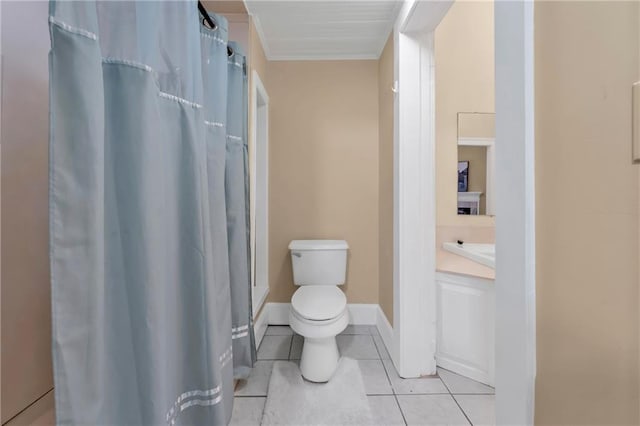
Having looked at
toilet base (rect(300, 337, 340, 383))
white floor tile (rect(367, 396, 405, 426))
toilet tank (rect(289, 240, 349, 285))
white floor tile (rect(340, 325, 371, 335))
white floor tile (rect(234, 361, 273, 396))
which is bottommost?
white floor tile (rect(367, 396, 405, 426))

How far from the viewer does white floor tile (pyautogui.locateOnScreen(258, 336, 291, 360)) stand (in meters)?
1.84

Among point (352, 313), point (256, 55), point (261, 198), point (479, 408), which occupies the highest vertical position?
point (256, 55)

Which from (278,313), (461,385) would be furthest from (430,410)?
(278,313)

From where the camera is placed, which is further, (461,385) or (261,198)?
(261,198)

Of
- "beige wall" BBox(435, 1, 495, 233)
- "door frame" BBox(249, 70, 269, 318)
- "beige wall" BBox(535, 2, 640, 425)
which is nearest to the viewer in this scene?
"beige wall" BBox(535, 2, 640, 425)

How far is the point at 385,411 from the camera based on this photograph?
135 cm

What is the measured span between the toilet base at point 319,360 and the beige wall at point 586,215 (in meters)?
1.12

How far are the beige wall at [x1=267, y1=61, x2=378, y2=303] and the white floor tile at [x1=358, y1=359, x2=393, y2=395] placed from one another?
2.10 ft

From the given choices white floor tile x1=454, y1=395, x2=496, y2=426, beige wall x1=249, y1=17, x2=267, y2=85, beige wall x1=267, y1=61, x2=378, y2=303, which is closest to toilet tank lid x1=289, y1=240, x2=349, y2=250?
beige wall x1=267, y1=61, x2=378, y2=303

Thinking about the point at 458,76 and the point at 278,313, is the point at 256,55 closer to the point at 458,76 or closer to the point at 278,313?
the point at 458,76

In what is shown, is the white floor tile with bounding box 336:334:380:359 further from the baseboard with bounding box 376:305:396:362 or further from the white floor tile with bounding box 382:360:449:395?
the white floor tile with bounding box 382:360:449:395

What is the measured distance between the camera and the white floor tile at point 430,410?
1.29 m

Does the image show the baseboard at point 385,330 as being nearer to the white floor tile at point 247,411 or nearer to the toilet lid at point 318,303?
the toilet lid at point 318,303

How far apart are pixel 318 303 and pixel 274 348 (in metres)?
0.60
